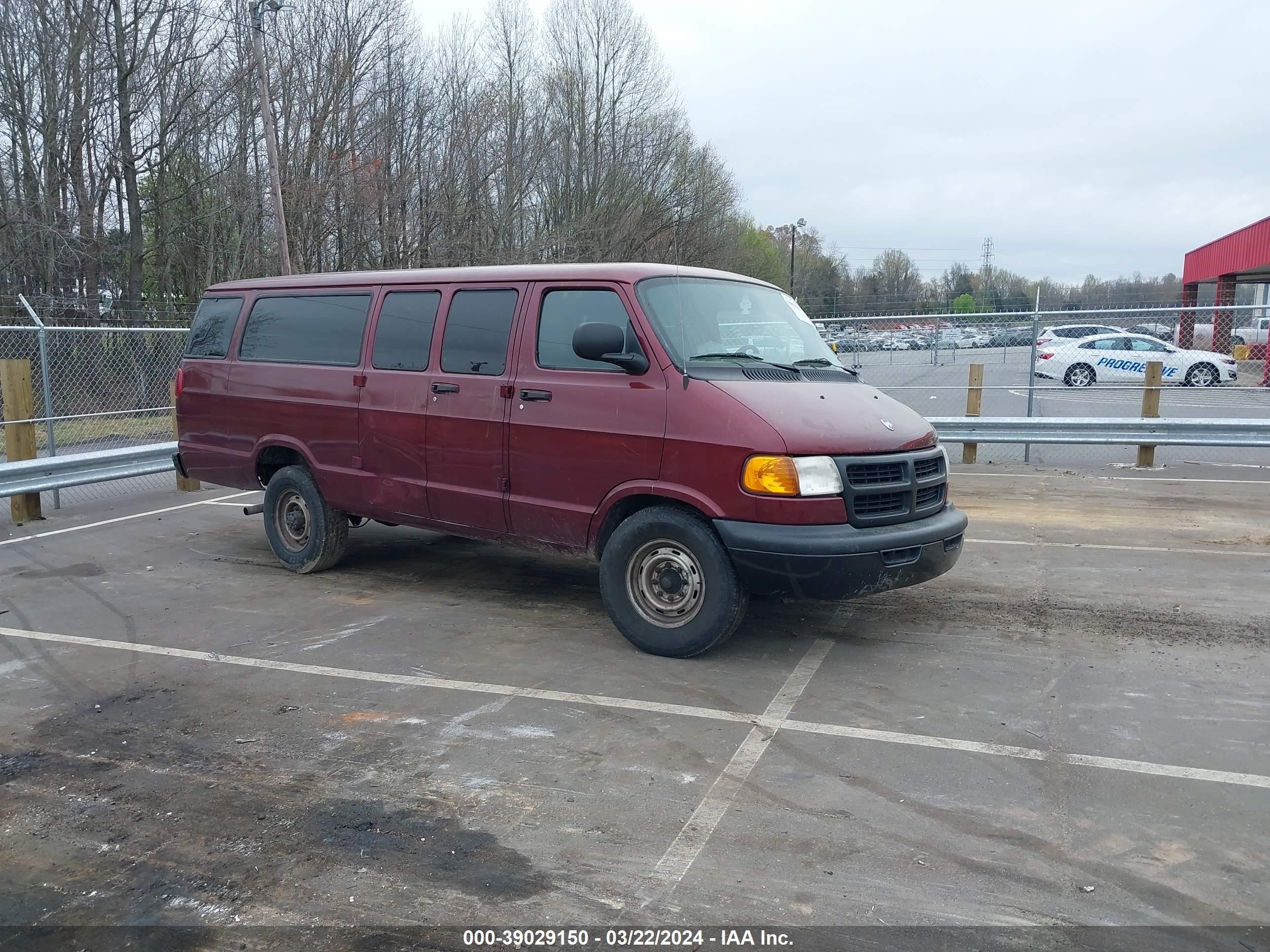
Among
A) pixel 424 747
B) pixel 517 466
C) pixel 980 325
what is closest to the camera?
pixel 424 747

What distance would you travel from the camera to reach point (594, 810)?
378 centimetres

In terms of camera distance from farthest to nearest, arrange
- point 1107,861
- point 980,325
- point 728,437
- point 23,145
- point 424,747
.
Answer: point 23,145 < point 980,325 < point 728,437 < point 424,747 < point 1107,861

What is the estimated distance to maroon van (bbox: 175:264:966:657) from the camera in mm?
5145

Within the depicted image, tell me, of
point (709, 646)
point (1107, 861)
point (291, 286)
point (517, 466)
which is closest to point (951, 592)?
point (709, 646)

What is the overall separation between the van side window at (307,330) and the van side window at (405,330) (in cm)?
21

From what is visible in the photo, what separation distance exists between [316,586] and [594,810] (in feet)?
13.5

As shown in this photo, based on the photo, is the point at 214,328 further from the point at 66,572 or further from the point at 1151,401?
the point at 1151,401

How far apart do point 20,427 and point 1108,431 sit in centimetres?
1212

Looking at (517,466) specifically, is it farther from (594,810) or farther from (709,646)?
(594,810)

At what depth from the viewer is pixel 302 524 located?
7582 mm

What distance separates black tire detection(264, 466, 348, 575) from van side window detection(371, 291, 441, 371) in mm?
1213

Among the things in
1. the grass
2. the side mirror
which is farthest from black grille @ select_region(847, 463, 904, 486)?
the grass

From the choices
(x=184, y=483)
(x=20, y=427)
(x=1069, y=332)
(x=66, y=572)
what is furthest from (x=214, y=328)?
(x=1069, y=332)

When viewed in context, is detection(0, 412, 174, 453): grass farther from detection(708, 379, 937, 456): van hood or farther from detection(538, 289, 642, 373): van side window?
detection(708, 379, 937, 456): van hood
